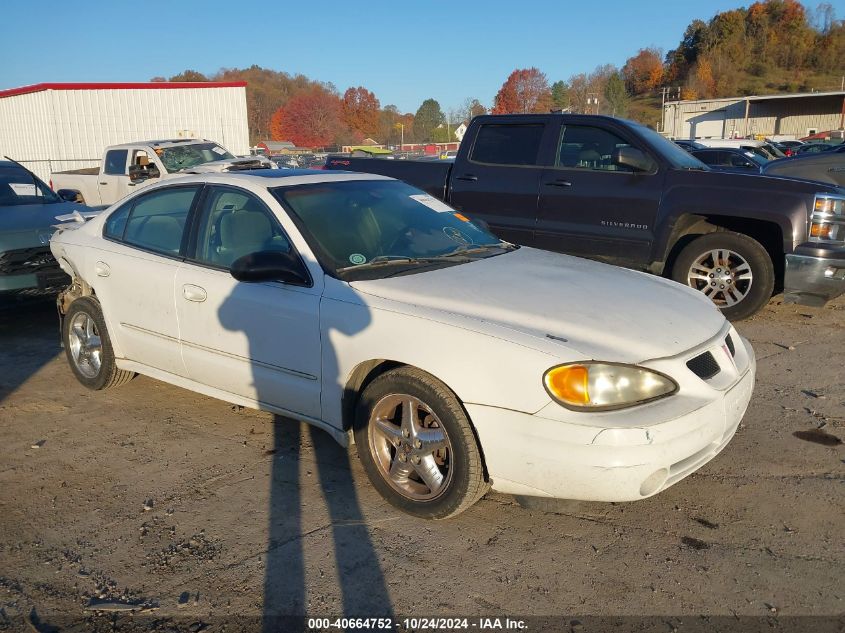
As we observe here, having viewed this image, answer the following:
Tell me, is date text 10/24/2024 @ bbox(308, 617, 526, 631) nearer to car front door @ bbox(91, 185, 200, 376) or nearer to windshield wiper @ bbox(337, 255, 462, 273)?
windshield wiper @ bbox(337, 255, 462, 273)

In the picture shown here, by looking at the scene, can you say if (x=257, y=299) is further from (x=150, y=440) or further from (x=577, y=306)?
(x=577, y=306)

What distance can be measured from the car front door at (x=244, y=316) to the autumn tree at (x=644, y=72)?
131m

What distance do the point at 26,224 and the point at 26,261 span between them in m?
0.43

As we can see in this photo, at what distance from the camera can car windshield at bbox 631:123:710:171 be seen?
6809 millimetres

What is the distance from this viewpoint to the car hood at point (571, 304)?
3.01 metres

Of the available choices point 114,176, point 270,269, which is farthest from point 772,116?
point 270,269

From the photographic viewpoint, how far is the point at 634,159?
22.1ft

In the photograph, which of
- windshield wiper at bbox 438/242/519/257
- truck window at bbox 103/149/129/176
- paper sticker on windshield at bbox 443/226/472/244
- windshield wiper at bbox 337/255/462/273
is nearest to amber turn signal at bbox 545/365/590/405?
windshield wiper at bbox 337/255/462/273

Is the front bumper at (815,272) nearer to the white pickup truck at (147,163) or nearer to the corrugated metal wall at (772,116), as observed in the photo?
the white pickup truck at (147,163)

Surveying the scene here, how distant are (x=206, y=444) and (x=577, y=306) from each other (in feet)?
7.77

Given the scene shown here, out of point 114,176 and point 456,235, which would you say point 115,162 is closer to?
point 114,176

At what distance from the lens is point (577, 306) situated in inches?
129

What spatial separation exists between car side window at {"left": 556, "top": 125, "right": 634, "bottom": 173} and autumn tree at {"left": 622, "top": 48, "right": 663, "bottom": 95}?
12692 centimetres

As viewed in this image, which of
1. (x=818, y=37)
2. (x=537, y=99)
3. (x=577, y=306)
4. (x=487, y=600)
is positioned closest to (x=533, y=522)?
(x=487, y=600)
